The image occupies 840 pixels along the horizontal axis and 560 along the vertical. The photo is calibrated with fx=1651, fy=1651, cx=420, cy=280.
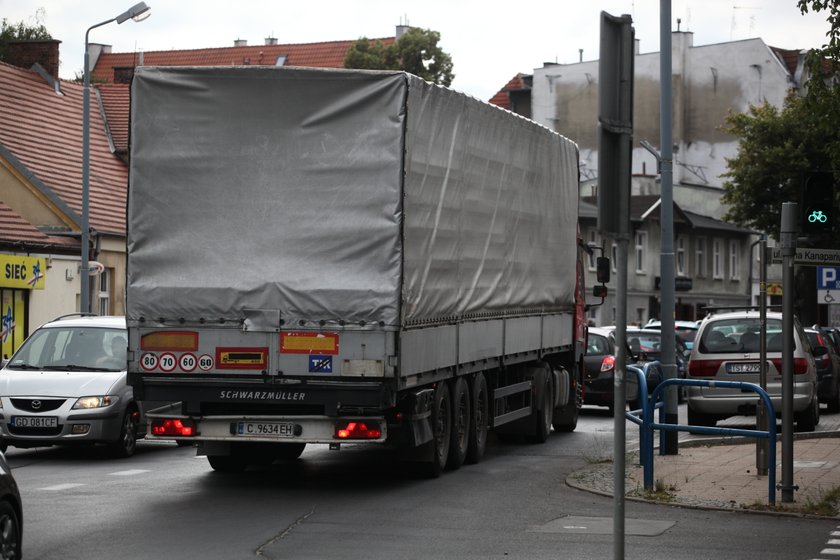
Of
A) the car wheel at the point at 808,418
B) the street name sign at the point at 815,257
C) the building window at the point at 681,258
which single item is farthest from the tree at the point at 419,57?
the street name sign at the point at 815,257

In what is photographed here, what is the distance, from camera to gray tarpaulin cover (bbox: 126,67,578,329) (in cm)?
1480

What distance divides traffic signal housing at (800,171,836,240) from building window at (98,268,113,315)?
3147 cm

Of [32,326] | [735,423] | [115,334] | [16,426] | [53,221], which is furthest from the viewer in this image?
[53,221]

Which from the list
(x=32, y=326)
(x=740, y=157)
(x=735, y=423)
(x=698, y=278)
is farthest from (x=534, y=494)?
(x=698, y=278)

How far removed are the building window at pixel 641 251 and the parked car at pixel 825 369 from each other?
43983mm

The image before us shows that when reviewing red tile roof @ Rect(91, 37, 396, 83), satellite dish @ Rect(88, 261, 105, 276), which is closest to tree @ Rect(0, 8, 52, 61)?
red tile roof @ Rect(91, 37, 396, 83)

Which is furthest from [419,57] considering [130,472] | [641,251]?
[130,472]

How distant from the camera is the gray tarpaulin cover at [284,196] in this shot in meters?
14.8

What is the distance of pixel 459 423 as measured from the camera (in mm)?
17500

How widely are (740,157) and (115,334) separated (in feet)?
134

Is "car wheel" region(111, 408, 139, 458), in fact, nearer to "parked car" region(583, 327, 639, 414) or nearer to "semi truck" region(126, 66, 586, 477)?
"semi truck" region(126, 66, 586, 477)

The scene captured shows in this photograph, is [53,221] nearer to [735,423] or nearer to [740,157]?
[735,423]

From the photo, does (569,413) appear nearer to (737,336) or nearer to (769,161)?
(737,336)

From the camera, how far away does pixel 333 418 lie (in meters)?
14.8
